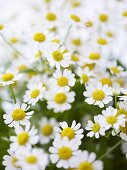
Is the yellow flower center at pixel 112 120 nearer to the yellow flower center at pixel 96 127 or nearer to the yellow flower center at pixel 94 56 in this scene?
the yellow flower center at pixel 96 127

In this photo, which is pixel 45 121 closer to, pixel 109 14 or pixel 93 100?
pixel 93 100

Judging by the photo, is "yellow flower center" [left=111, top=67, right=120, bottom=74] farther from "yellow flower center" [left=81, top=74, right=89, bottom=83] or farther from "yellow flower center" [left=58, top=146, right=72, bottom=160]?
"yellow flower center" [left=58, top=146, right=72, bottom=160]

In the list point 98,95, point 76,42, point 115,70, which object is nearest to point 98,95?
point 98,95

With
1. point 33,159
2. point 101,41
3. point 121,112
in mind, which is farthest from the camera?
point 101,41

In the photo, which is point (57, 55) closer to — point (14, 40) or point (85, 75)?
point (85, 75)

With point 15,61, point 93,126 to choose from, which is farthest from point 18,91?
point 93,126

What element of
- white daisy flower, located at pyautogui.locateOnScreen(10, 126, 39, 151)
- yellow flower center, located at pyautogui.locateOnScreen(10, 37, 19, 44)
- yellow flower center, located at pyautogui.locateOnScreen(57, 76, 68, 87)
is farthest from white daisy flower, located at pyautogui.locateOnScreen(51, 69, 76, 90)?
yellow flower center, located at pyautogui.locateOnScreen(10, 37, 19, 44)
